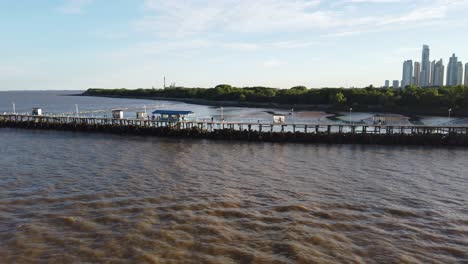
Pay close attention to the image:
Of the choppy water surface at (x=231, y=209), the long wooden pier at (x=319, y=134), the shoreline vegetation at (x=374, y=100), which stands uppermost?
the shoreline vegetation at (x=374, y=100)

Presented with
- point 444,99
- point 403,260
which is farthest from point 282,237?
point 444,99

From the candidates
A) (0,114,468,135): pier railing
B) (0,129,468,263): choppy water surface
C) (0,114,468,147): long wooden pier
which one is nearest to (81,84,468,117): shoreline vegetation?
(0,114,468,135): pier railing

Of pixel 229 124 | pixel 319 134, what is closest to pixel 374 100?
pixel 229 124

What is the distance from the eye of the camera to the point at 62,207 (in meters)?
25.0

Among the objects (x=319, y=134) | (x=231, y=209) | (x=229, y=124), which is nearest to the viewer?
(x=231, y=209)

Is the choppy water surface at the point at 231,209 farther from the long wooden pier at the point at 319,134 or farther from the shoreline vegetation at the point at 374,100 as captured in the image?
the shoreline vegetation at the point at 374,100

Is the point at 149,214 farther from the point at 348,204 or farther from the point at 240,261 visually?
the point at 348,204

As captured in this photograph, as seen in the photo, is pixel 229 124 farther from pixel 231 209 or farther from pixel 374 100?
pixel 374 100

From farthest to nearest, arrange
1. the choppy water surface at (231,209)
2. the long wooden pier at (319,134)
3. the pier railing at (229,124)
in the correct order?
the pier railing at (229,124) < the long wooden pier at (319,134) < the choppy water surface at (231,209)

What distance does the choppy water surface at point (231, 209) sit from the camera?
1905 centimetres

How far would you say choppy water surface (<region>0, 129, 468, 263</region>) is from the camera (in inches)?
750

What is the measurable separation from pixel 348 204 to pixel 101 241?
636 inches

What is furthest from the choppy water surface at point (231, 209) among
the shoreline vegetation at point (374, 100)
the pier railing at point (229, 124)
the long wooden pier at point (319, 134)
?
the shoreline vegetation at point (374, 100)

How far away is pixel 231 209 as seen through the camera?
2481 cm
